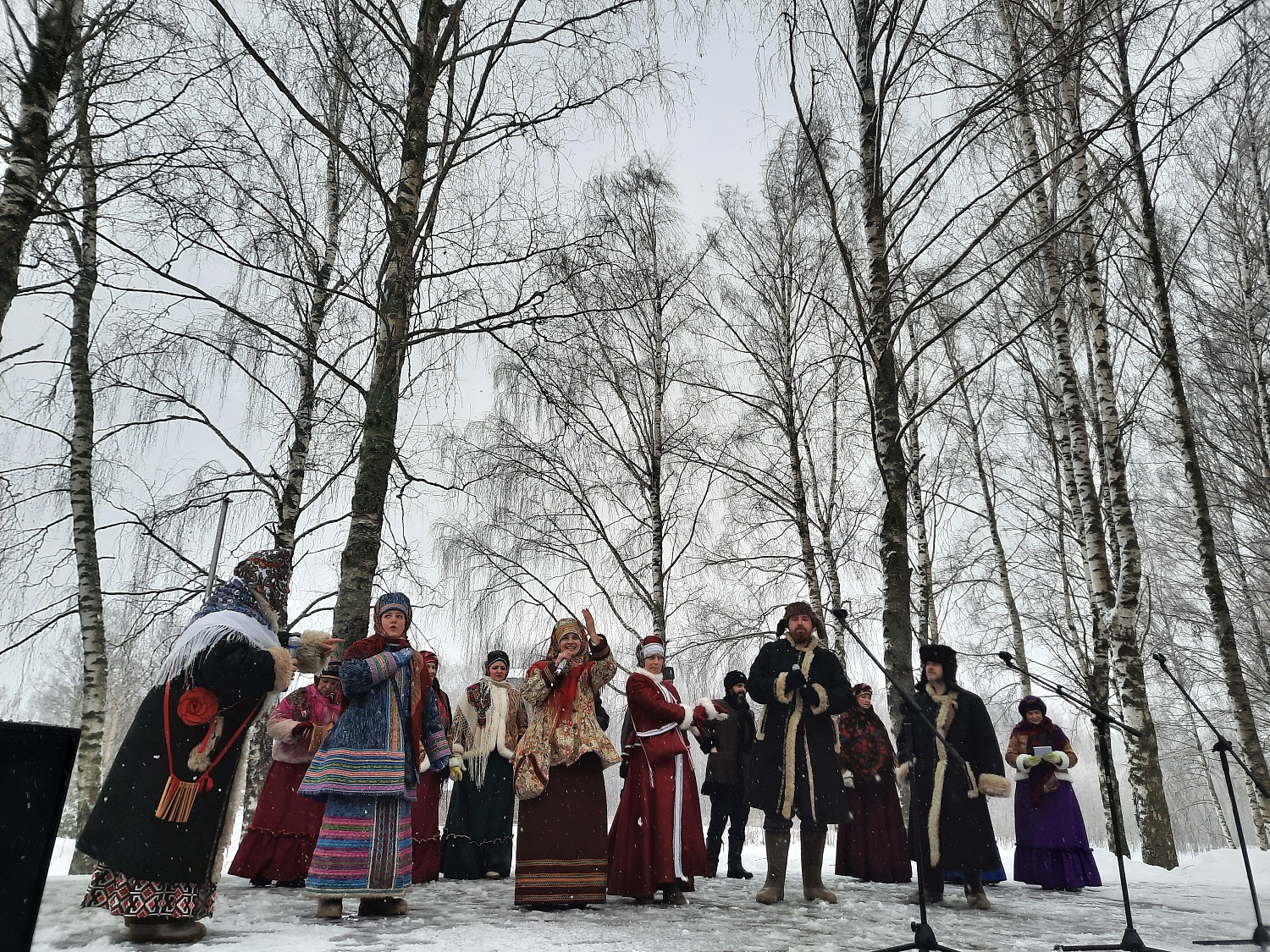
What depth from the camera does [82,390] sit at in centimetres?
912

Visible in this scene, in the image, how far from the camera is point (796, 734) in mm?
5645

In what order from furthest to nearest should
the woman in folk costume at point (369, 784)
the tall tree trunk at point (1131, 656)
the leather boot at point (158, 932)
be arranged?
the tall tree trunk at point (1131, 656), the woman in folk costume at point (369, 784), the leather boot at point (158, 932)

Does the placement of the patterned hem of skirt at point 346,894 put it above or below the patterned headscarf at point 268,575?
below

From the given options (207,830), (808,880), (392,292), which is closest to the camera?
(207,830)

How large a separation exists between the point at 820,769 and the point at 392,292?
469 cm

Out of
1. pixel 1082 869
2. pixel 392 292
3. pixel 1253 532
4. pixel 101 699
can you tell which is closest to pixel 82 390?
pixel 101 699

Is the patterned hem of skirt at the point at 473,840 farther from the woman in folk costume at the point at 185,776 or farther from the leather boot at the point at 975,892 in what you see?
the leather boot at the point at 975,892

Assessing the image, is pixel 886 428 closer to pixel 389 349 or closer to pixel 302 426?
pixel 389 349

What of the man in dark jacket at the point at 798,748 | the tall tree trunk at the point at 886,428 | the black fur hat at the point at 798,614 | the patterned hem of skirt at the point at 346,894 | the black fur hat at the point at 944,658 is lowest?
the patterned hem of skirt at the point at 346,894

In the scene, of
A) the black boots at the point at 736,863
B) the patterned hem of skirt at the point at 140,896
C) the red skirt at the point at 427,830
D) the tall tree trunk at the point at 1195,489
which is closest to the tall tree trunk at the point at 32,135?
the patterned hem of skirt at the point at 140,896

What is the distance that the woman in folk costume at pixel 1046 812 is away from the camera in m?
6.92

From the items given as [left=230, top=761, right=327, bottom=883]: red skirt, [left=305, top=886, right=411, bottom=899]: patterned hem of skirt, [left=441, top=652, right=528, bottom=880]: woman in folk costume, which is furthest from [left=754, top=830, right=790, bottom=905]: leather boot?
[left=230, top=761, right=327, bottom=883]: red skirt

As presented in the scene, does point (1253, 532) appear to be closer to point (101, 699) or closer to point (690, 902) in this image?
point (690, 902)

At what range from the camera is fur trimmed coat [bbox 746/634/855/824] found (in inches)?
217
